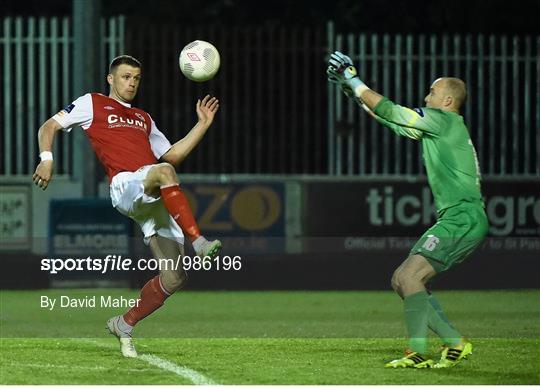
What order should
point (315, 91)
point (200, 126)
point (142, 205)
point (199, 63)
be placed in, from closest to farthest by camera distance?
point (142, 205)
point (200, 126)
point (199, 63)
point (315, 91)

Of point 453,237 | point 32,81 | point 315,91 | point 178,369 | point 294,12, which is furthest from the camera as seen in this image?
point 294,12

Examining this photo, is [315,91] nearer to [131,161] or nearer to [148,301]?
[131,161]

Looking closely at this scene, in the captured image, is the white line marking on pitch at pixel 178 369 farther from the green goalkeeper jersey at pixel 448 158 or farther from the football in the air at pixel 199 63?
the football in the air at pixel 199 63

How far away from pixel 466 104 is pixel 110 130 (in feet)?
32.6

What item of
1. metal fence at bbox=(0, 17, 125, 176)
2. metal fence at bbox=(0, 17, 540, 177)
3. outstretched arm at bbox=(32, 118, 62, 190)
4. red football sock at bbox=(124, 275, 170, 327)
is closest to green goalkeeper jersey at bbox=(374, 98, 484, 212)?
red football sock at bbox=(124, 275, 170, 327)

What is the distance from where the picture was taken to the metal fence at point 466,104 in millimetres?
19172

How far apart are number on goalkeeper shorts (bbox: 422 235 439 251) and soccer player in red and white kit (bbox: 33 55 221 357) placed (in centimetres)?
176

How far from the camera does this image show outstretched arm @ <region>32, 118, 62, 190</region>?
9.67 metres

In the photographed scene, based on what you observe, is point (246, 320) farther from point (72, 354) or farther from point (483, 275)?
point (483, 275)

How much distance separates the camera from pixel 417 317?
928 centimetres

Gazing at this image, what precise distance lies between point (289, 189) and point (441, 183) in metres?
8.76

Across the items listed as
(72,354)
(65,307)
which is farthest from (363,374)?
(65,307)

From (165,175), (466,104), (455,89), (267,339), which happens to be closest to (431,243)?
(455,89)

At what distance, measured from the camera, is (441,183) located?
374 inches
